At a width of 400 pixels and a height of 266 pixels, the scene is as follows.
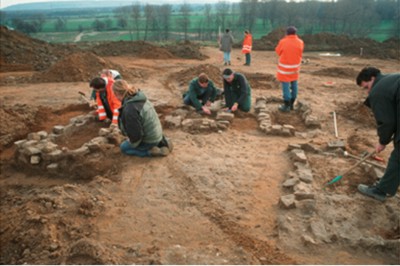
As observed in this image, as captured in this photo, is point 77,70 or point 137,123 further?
point 77,70

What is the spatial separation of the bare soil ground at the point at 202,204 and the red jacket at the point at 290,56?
982mm

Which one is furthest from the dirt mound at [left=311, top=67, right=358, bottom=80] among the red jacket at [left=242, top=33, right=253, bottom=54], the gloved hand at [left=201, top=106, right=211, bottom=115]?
the gloved hand at [left=201, top=106, right=211, bottom=115]

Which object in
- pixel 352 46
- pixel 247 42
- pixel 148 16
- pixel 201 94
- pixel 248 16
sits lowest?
pixel 201 94

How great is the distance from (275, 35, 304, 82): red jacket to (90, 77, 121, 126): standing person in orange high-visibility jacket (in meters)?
3.93

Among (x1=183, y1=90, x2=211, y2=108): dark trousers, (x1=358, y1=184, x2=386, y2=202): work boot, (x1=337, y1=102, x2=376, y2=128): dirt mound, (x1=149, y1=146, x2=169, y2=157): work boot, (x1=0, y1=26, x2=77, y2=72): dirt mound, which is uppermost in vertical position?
(x1=0, y1=26, x2=77, y2=72): dirt mound

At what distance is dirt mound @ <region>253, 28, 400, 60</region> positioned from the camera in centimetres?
1787

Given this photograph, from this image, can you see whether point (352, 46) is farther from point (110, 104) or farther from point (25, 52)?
point (25, 52)

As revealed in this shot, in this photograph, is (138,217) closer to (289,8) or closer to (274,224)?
(274,224)

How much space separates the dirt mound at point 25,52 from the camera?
1628 centimetres

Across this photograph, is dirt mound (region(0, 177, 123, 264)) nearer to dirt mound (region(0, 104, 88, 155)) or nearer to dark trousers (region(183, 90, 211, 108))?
dirt mound (region(0, 104, 88, 155))

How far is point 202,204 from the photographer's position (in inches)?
181

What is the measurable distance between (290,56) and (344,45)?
14572 millimetres

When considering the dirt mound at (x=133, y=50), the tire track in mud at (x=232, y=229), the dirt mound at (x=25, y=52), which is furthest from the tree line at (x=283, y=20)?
the tire track in mud at (x=232, y=229)

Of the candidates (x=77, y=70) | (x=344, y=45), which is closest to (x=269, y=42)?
(x=344, y=45)
